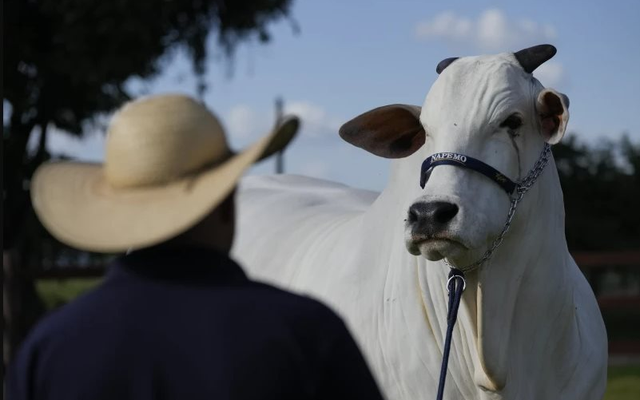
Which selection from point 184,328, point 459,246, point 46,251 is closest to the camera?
point 184,328

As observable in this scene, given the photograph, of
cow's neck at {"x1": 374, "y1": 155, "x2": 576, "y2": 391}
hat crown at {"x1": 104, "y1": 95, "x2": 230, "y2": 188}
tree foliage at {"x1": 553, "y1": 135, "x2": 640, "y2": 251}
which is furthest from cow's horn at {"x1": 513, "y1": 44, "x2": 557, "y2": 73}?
tree foliage at {"x1": 553, "y1": 135, "x2": 640, "y2": 251}

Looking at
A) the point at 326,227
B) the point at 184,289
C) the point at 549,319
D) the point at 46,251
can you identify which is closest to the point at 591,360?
→ the point at 549,319

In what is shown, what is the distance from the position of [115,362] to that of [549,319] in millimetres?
2734

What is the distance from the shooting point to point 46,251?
33281mm

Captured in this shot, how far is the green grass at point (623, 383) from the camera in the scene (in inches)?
458

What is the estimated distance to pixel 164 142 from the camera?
221 cm

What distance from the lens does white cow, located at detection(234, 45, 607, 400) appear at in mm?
4133

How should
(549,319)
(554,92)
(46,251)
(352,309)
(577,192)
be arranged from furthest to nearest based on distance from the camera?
(46,251) → (577,192) → (352,309) → (549,319) → (554,92)

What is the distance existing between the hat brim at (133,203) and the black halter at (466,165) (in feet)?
6.06

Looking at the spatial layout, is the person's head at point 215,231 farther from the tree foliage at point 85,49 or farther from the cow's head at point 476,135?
the tree foliage at point 85,49

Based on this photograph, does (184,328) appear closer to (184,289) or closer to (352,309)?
(184,289)

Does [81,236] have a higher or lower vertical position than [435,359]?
higher

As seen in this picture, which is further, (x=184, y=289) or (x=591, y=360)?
(x=591, y=360)

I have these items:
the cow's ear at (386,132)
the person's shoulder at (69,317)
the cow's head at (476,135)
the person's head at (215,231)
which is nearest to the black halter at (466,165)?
the cow's head at (476,135)
